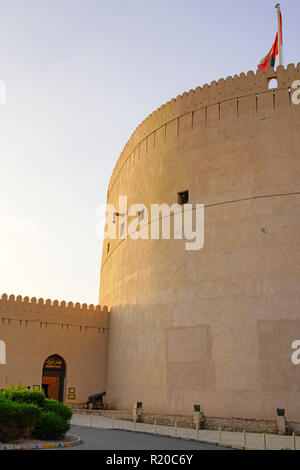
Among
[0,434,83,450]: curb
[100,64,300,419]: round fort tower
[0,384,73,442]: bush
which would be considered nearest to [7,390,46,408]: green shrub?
[0,384,73,442]: bush

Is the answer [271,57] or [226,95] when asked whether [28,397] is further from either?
[271,57]

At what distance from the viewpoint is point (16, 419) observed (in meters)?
10.0

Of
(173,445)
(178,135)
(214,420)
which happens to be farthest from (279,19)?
(173,445)

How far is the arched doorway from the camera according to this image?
69.1 ft

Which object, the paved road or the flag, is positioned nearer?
the paved road

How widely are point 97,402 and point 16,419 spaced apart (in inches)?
450

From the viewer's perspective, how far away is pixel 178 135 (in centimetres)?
1928

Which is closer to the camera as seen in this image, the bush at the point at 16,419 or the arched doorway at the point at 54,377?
the bush at the point at 16,419

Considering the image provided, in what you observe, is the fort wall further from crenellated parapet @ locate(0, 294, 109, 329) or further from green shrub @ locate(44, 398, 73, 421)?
green shrub @ locate(44, 398, 73, 421)

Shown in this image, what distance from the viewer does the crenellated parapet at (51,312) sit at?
20609mm

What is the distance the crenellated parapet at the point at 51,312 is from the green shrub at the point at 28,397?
30.7 ft

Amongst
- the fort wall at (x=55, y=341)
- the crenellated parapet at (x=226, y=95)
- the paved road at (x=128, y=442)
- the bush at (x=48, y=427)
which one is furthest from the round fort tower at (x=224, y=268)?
the bush at (x=48, y=427)

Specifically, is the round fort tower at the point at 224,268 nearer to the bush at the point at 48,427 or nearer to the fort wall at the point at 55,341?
the fort wall at the point at 55,341

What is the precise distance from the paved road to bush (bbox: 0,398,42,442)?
0.96 meters
